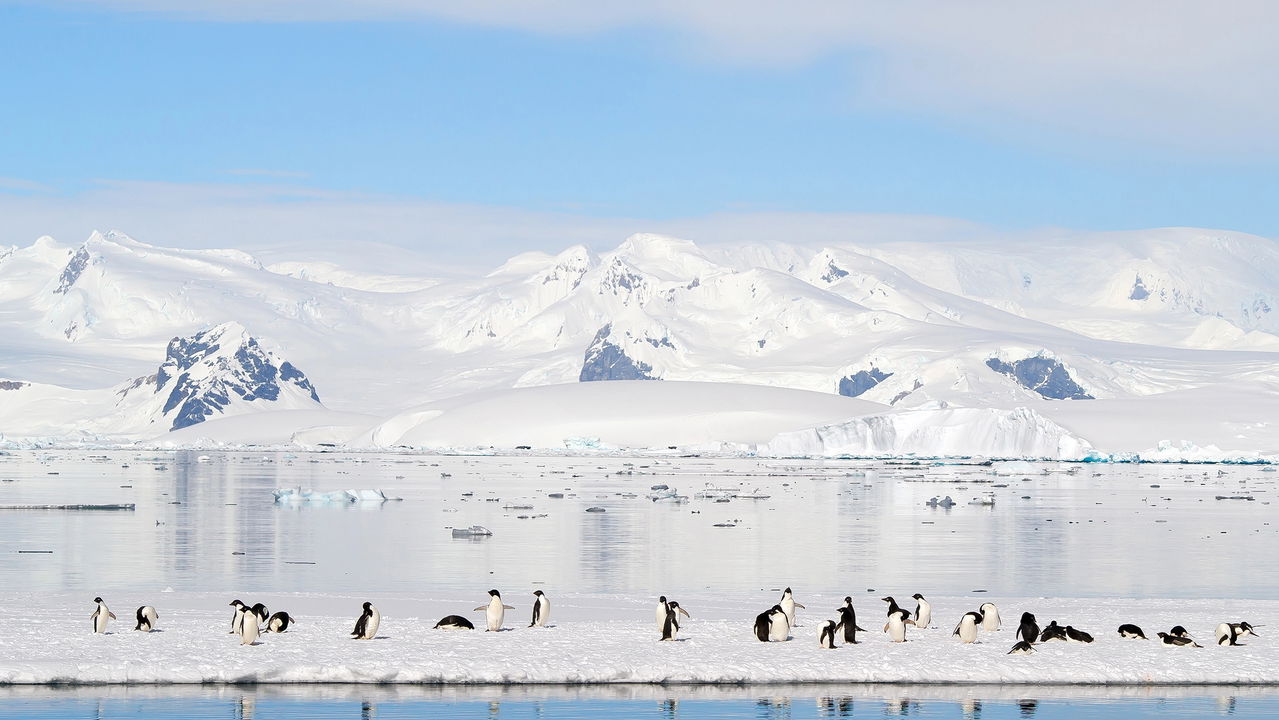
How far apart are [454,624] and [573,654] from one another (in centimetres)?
316

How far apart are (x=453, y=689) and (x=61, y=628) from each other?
7.10 meters

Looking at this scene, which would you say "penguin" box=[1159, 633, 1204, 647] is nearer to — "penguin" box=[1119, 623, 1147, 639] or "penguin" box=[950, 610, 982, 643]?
"penguin" box=[1119, 623, 1147, 639]

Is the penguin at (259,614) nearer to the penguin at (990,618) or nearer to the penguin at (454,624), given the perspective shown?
the penguin at (454,624)

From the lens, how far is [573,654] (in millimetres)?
21844

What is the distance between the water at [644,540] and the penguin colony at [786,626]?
277 inches

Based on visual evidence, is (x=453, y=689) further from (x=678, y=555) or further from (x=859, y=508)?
(x=859, y=508)

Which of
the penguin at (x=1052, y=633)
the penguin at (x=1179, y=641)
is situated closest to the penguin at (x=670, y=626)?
the penguin at (x=1052, y=633)

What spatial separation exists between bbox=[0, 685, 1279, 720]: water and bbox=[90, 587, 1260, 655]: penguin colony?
2.28 metres

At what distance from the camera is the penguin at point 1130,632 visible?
24250 mm

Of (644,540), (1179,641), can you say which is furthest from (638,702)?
(644,540)

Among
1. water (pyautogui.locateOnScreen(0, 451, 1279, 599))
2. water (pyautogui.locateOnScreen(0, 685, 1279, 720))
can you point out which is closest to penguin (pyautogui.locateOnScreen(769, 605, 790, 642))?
water (pyautogui.locateOnScreen(0, 685, 1279, 720))

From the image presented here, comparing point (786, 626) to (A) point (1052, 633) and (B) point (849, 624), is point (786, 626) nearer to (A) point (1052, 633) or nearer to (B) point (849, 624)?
(B) point (849, 624)

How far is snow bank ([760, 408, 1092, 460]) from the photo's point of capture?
436 feet

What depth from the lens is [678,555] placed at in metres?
39.9
